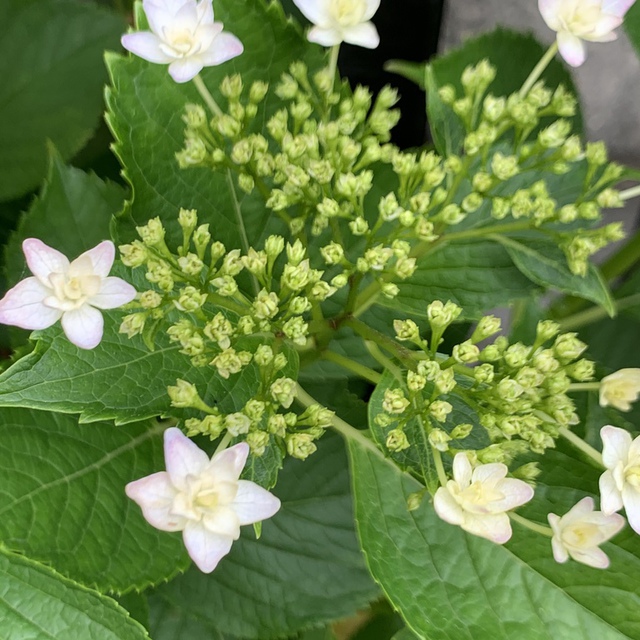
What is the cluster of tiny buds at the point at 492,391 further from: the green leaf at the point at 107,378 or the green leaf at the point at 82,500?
the green leaf at the point at 82,500

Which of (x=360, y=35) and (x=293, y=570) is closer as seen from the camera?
(x=360, y=35)

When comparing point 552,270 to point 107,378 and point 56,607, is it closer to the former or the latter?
point 107,378

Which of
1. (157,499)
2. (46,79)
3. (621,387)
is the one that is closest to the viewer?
(157,499)

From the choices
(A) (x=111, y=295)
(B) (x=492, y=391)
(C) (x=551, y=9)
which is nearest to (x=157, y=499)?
(A) (x=111, y=295)

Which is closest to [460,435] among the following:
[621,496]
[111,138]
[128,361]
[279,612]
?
[621,496]

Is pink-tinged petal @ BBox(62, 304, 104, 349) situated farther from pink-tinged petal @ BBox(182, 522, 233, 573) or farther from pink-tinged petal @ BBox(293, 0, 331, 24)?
pink-tinged petal @ BBox(293, 0, 331, 24)
